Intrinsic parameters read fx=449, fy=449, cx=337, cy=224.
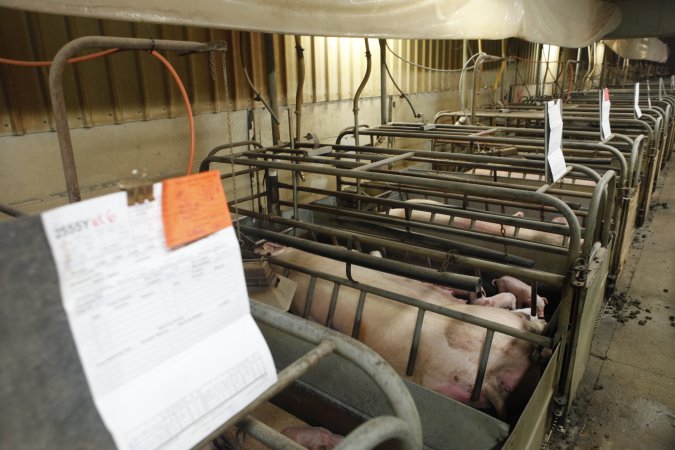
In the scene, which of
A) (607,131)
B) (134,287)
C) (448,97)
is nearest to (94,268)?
(134,287)

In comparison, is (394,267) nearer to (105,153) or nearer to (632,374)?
(632,374)

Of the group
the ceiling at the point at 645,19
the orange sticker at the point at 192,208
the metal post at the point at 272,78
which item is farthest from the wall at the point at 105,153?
the ceiling at the point at 645,19

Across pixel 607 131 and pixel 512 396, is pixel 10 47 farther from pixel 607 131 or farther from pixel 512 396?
pixel 607 131

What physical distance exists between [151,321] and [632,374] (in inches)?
129

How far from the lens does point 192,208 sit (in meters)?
0.77

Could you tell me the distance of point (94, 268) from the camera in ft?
2.12

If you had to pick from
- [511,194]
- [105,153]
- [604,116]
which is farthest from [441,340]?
[105,153]

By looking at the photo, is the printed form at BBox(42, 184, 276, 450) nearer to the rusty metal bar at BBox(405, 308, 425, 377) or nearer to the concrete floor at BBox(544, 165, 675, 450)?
the rusty metal bar at BBox(405, 308, 425, 377)

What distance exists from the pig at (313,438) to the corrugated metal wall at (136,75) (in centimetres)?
163

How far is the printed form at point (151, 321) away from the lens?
25.3 inches

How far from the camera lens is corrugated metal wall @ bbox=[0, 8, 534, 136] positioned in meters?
2.73

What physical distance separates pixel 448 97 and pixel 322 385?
710cm

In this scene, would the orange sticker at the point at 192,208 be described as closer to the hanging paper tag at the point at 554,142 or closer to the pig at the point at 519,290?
the hanging paper tag at the point at 554,142

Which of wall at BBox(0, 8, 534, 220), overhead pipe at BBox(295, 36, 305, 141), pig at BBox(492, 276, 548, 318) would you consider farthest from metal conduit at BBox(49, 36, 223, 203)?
overhead pipe at BBox(295, 36, 305, 141)
